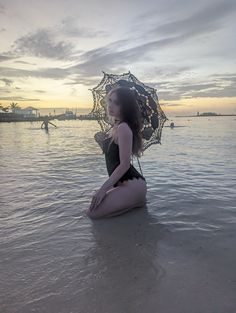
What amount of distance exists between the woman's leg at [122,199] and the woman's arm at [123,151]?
0.87 ft

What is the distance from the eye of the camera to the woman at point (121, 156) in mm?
4977

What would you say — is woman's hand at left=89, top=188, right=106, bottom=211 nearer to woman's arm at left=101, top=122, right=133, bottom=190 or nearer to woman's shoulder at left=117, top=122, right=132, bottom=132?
woman's arm at left=101, top=122, right=133, bottom=190

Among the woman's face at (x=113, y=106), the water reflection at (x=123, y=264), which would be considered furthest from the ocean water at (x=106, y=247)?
the woman's face at (x=113, y=106)

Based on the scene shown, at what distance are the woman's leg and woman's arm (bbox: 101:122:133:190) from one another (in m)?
0.27

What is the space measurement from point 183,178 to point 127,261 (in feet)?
17.0

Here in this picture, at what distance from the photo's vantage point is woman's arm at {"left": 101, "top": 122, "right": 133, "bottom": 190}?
4.95 meters

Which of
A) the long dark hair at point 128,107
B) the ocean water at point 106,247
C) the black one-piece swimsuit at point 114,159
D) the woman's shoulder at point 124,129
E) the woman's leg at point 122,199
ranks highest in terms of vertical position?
the long dark hair at point 128,107

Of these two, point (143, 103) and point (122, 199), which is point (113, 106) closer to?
point (143, 103)

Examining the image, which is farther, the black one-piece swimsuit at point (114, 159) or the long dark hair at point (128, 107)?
the black one-piece swimsuit at point (114, 159)

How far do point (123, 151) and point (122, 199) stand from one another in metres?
0.81

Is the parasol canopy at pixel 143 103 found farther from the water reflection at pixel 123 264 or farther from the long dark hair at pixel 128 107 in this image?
the water reflection at pixel 123 264

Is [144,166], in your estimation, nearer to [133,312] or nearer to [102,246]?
[102,246]

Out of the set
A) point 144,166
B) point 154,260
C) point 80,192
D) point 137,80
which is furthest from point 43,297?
point 144,166

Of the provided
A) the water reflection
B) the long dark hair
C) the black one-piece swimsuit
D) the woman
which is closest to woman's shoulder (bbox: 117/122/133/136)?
the woman
